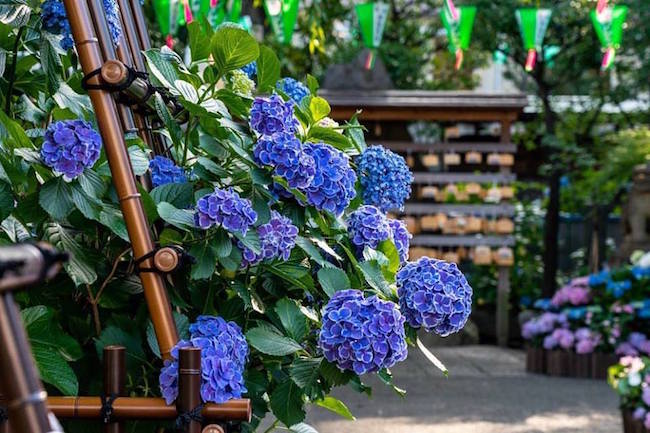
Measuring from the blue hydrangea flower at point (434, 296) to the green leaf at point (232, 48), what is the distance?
385 mm

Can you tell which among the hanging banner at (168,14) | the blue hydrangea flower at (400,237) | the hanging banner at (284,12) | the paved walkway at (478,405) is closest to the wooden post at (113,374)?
the blue hydrangea flower at (400,237)

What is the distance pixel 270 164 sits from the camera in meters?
1.41

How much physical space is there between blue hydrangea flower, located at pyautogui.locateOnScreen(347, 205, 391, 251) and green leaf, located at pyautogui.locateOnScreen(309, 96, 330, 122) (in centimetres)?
17

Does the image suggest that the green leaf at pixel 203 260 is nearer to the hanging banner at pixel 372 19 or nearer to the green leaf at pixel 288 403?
the green leaf at pixel 288 403

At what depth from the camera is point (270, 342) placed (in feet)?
4.56

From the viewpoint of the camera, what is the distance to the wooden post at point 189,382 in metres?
1.18

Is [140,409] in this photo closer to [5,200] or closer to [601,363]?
[5,200]

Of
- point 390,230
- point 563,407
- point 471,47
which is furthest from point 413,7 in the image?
point 390,230

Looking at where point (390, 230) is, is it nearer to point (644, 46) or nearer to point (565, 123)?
point (644, 46)

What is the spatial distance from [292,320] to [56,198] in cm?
36

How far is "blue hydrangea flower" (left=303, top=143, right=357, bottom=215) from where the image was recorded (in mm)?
1438

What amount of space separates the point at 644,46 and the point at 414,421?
592 cm

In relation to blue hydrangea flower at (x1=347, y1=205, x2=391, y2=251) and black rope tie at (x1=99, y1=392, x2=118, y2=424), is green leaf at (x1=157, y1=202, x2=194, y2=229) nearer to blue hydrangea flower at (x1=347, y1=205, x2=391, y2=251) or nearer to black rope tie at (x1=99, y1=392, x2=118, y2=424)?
black rope tie at (x1=99, y1=392, x2=118, y2=424)

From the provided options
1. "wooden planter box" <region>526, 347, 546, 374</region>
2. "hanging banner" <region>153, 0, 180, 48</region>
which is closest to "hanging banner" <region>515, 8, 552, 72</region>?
"wooden planter box" <region>526, 347, 546, 374</region>
